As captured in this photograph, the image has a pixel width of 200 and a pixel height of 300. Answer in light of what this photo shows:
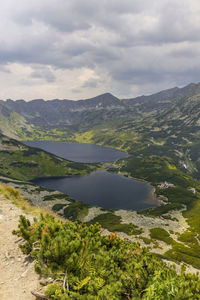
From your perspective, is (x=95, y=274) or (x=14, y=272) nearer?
(x=95, y=274)

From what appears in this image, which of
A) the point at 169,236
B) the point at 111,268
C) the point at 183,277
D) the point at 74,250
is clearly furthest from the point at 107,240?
the point at 169,236

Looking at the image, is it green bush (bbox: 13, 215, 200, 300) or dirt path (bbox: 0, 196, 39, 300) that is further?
dirt path (bbox: 0, 196, 39, 300)

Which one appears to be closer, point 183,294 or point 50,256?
point 183,294

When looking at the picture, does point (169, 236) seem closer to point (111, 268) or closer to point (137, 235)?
point (137, 235)

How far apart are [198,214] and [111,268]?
161 metres

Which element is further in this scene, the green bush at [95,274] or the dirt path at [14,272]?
the dirt path at [14,272]

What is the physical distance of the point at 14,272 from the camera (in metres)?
10.7

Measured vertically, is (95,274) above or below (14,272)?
above

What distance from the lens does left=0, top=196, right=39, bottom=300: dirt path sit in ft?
30.0

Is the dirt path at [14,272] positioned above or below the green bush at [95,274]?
below

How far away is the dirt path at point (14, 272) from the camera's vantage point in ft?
30.0

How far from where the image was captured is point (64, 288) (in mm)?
7523

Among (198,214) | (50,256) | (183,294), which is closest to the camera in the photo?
(183,294)

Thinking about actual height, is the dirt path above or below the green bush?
below
